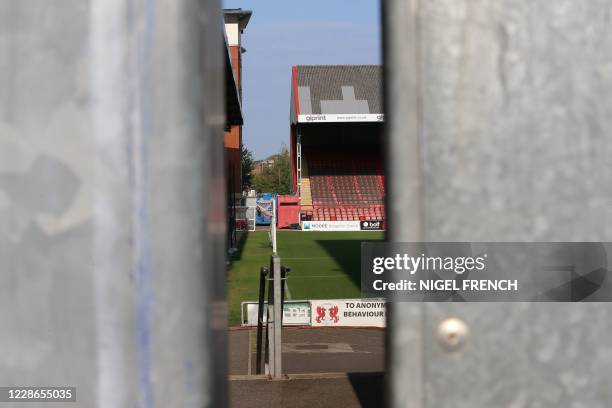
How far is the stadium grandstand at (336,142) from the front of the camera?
145 ft

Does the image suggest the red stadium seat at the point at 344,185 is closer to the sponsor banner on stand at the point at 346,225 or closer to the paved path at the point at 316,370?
the sponsor banner on stand at the point at 346,225

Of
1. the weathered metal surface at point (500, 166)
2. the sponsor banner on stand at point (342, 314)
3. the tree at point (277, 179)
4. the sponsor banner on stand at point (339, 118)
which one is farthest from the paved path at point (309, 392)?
the tree at point (277, 179)

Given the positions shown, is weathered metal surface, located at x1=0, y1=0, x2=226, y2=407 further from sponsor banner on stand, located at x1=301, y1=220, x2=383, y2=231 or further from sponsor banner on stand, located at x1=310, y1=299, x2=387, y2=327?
sponsor banner on stand, located at x1=301, y1=220, x2=383, y2=231

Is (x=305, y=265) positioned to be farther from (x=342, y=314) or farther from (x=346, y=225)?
(x=346, y=225)

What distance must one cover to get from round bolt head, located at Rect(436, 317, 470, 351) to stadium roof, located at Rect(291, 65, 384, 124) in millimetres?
41546

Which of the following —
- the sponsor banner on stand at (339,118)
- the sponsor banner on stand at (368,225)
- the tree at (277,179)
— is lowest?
the sponsor banner on stand at (368,225)

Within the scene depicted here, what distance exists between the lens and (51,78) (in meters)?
0.71

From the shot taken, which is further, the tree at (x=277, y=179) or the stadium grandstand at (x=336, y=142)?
the tree at (x=277, y=179)

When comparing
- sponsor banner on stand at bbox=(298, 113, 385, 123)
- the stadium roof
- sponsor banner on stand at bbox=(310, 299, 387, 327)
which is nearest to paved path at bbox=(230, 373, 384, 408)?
sponsor banner on stand at bbox=(310, 299, 387, 327)

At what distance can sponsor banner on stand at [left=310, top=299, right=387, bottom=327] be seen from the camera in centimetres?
1371

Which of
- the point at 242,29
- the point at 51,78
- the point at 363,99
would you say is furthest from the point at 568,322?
the point at 242,29

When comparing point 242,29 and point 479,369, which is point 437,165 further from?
point 242,29

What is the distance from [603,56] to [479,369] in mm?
394

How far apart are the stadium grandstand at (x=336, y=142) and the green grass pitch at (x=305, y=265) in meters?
6.42
